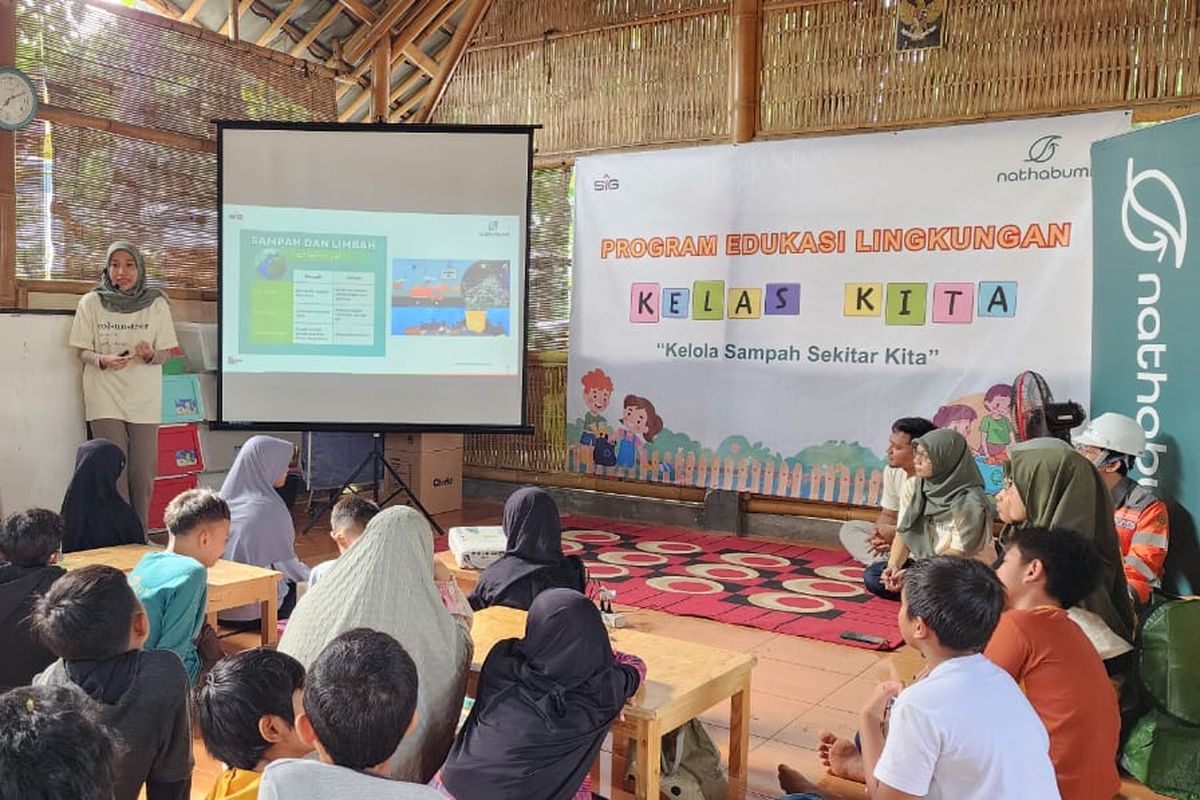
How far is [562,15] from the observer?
21.9ft

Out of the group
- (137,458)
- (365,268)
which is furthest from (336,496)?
(365,268)

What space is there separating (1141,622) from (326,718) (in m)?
2.27

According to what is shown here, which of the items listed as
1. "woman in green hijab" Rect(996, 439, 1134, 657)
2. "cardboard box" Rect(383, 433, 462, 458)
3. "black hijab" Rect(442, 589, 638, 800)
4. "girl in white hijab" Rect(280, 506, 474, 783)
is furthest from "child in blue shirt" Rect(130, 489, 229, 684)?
"cardboard box" Rect(383, 433, 462, 458)

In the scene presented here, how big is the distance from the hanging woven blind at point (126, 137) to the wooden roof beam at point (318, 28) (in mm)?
267

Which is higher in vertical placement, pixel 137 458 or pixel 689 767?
pixel 137 458

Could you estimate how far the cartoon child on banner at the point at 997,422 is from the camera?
5.25 meters

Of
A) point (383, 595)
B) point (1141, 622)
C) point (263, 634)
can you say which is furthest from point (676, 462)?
point (383, 595)

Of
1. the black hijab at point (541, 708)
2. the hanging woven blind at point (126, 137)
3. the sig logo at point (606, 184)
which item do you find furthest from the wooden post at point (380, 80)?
the black hijab at point (541, 708)

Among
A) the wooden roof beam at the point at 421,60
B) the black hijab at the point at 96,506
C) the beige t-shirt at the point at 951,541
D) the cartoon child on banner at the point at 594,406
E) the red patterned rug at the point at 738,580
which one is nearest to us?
the beige t-shirt at the point at 951,541

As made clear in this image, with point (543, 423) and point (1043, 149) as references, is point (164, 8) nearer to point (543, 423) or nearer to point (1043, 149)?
point (543, 423)

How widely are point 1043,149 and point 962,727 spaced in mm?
4162

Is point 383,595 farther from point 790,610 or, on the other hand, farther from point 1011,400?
point 1011,400

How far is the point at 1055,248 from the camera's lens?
16.8ft

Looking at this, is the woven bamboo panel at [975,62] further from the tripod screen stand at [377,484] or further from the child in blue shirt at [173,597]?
the child in blue shirt at [173,597]
